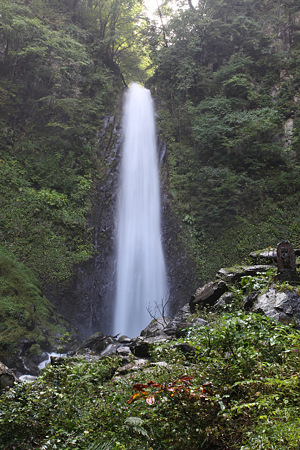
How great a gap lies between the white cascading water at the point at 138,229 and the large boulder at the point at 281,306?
7.36 m

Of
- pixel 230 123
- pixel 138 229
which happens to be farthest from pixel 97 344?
pixel 230 123

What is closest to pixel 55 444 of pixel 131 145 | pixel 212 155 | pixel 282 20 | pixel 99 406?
pixel 99 406

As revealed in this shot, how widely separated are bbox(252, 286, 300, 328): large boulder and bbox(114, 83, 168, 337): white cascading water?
24.1 ft

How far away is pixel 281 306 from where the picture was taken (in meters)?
3.57

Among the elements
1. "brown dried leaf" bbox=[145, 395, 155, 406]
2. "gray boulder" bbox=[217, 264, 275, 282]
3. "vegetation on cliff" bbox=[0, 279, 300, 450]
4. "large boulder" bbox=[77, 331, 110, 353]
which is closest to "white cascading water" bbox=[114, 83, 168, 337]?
"large boulder" bbox=[77, 331, 110, 353]

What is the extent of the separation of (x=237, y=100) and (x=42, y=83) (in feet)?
35.3

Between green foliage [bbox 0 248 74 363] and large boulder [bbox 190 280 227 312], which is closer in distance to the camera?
large boulder [bbox 190 280 227 312]

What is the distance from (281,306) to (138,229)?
9941 mm

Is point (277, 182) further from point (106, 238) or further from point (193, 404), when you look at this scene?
point (193, 404)

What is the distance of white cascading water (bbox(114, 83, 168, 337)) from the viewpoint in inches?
451

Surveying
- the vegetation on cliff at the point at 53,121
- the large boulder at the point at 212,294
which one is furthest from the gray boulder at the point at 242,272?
the vegetation on cliff at the point at 53,121

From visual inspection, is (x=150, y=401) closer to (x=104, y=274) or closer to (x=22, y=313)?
(x=22, y=313)

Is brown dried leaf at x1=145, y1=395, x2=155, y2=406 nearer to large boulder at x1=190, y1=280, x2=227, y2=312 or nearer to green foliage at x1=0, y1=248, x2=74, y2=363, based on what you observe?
large boulder at x1=190, y1=280, x2=227, y2=312

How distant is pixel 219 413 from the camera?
5.65 ft
